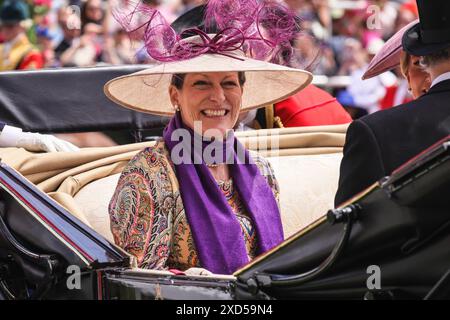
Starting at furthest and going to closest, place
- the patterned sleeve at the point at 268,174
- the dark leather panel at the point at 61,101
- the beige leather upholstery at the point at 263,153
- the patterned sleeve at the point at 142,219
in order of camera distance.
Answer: the dark leather panel at the point at 61,101 < the beige leather upholstery at the point at 263,153 < the patterned sleeve at the point at 268,174 < the patterned sleeve at the point at 142,219

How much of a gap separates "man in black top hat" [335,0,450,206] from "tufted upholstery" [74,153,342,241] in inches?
47.1

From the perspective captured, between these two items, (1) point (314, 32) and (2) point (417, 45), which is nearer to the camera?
(2) point (417, 45)

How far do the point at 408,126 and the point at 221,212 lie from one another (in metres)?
0.76

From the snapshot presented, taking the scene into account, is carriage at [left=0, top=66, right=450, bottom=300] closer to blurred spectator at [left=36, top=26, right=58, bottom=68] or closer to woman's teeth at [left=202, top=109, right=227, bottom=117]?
woman's teeth at [left=202, top=109, right=227, bottom=117]

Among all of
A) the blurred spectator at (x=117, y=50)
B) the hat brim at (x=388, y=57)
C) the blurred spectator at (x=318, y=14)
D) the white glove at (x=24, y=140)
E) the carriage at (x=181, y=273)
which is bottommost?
the carriage at (x=181, y=273)

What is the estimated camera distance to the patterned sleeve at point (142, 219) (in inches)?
126

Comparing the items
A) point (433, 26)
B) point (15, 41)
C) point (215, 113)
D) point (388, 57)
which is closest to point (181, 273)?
point (215, 113)

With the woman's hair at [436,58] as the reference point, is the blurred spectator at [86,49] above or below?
above

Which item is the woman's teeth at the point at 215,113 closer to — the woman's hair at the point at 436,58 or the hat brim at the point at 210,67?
the hat brim at the point at 210,67

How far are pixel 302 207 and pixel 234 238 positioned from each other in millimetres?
862

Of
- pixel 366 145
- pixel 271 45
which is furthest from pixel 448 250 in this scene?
pixel 271 45

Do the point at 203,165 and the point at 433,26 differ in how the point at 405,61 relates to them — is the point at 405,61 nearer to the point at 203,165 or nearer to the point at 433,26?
the point at 433,26

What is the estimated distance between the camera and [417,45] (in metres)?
2.94

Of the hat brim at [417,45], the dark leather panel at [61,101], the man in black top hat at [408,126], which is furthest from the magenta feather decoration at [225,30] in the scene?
the dark leather panel at [61,101]
